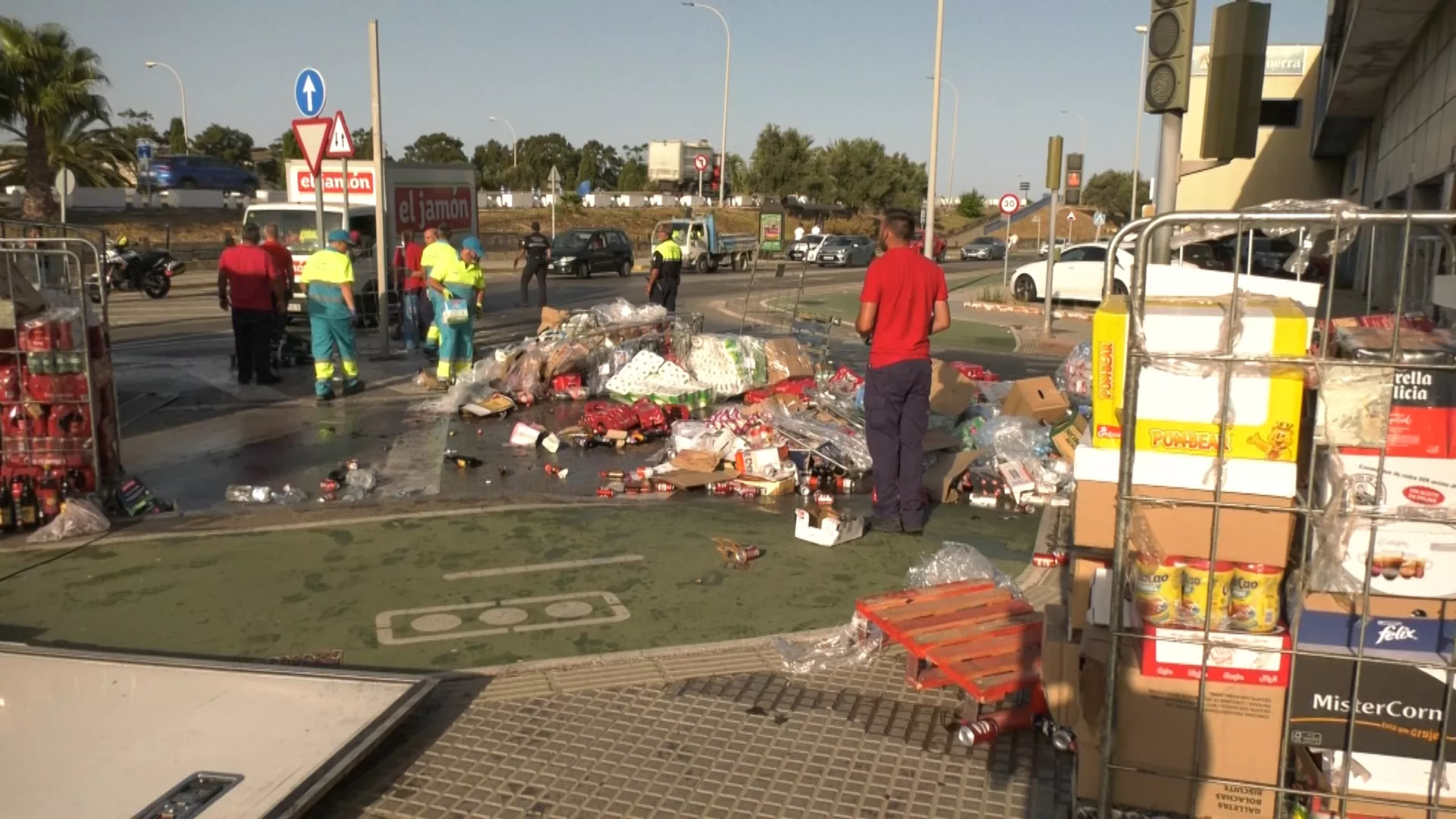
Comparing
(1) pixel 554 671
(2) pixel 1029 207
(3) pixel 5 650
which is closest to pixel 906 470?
(1) pixel 554 671

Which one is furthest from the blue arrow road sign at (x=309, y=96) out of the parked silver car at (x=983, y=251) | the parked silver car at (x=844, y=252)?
the parked silver car at (x=983, y=251)

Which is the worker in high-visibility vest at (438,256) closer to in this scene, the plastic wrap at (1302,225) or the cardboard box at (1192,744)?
the plastic wrap at (1302,225)

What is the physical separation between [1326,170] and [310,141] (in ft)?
109

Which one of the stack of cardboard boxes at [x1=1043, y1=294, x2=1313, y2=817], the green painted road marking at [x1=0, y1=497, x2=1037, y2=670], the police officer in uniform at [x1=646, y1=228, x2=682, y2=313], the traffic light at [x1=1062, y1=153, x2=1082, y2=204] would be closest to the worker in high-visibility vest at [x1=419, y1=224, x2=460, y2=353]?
the police officer in uniform at [x1=646, y1=228, x2=682, y2=313]

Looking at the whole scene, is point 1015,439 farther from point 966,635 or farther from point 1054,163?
point 1054,163

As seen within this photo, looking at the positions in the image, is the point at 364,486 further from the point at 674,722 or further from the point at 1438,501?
the point at 1438,501

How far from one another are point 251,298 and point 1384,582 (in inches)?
455

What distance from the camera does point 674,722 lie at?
4.28 meters

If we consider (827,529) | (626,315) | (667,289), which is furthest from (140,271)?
(827,529)

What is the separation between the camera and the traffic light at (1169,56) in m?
6.30

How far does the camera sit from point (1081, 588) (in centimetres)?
365

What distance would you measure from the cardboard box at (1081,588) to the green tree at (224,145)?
7719cm

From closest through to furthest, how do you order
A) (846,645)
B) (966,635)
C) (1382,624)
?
(1382,624) → (966,635) → (846,645)

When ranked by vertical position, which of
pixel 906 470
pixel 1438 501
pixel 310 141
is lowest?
pixel 906 470
